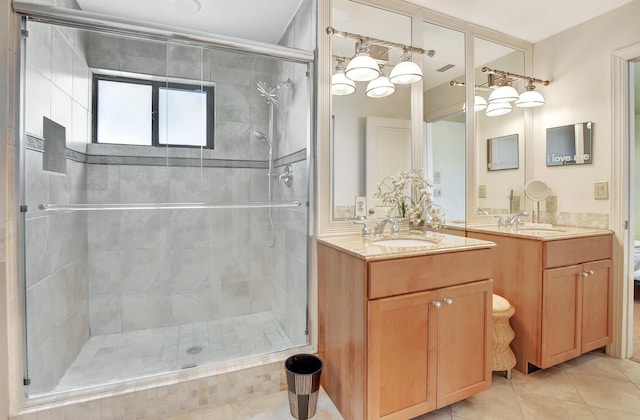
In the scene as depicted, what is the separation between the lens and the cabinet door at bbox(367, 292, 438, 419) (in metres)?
1.34

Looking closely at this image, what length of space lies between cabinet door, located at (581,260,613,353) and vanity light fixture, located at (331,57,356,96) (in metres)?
1.97

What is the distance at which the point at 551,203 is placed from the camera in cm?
249

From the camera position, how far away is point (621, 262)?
2.12 m

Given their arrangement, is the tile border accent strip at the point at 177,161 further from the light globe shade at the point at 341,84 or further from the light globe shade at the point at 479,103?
the light globe shade at the point at 479,103

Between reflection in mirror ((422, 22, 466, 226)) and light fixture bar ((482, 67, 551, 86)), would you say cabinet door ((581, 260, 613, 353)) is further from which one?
light fixture bar ((482, 67, 551, 86))

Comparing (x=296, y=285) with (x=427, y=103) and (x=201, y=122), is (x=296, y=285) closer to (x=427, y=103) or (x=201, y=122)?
(x=201, y=122)

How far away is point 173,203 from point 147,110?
2.16ft

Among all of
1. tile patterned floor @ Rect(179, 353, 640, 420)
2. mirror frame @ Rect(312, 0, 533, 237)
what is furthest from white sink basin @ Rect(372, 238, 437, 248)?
tile patterned floor @ Rect(179, 353, 640, 420)

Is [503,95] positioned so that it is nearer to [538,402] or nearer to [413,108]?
[413,108]

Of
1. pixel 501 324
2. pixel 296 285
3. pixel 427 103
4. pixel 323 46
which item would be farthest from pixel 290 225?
pixel 501 324

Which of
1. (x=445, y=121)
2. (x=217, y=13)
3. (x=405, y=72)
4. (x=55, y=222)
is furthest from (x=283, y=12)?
(x=55, y=222)

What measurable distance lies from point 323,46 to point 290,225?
1.16m

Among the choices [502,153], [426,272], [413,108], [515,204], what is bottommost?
[426,272]

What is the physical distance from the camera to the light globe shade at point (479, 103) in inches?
93.7
